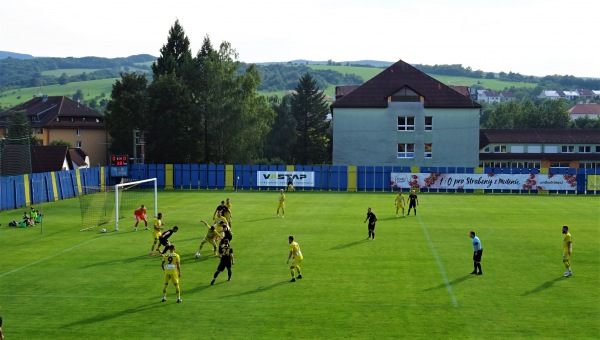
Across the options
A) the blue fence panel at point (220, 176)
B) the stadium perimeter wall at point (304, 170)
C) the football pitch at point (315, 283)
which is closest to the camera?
the football pitch at point (315, 283)

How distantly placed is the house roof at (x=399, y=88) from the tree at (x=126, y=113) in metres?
26.1

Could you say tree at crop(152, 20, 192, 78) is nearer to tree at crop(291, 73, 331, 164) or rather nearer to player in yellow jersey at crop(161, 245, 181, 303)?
tree at crop(291, 73, 331, 164)

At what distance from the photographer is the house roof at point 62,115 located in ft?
388

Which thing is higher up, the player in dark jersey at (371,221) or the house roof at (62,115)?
the house roof at (62,115)

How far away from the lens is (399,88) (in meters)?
80.7

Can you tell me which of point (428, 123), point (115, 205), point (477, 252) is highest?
point (428, 123)

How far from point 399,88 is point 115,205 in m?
46.1

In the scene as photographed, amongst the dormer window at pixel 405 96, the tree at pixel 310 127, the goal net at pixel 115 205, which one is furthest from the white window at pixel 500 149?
the goal net at pixel 115 205

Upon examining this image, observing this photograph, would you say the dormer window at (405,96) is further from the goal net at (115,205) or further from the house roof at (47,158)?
the house roof at (47,158)

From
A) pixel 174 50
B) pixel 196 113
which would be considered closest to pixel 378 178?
pixel 196 113

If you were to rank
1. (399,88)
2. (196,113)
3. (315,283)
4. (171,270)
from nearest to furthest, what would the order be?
(171,270) → (315,283) → (399,88) → (196,113)

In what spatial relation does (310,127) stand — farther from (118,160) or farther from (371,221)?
(371,221)

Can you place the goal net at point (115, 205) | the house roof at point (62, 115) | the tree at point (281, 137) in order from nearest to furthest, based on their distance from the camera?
the goal net at point (115, 205) < the house roof at point (62, 115) < the tree at point (281, 137)

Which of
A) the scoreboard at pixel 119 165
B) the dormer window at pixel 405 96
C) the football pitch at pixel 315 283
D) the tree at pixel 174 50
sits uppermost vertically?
the tree at pixel 174 50
